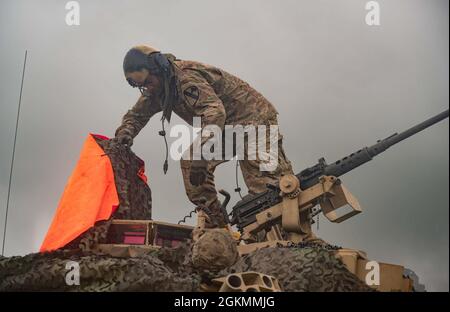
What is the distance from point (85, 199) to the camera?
717cm

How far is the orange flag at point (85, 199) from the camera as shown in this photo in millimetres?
6895

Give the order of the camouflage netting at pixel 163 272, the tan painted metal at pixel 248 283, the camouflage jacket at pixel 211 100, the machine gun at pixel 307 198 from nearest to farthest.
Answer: the tan painted metal at pixel 248 283
the camouflage netting at pixel 163 272
the machine gun at pixel 307 198
the camouflage jacket at pixel 211 100

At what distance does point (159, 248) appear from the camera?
256 inches

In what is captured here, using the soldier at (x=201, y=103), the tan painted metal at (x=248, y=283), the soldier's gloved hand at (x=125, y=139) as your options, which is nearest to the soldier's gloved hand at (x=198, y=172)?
the soldier at (x=201, y=103)

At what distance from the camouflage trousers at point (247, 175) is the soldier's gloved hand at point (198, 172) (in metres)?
0.03

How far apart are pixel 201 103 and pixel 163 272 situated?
222 centimetres

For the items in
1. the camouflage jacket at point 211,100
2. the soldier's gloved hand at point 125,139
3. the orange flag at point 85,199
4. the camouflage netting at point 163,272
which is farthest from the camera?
the soldier's gloved hand at point 125,139

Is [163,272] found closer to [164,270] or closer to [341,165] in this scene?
[164,270]

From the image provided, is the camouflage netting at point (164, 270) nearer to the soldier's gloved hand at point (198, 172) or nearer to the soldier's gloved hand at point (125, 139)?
the soldier's gloved hand at point (198, 172)

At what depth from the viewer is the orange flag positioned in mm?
6895

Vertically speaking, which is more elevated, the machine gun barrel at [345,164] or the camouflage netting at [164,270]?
the machine gun barrel at [345,164]

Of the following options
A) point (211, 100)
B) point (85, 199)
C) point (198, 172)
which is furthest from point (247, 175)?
point (85, 199)

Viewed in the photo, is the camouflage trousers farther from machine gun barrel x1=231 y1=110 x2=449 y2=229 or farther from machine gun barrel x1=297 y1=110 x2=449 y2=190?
machine gun barrel x1=297 y1=110 x2=449 y2=190
